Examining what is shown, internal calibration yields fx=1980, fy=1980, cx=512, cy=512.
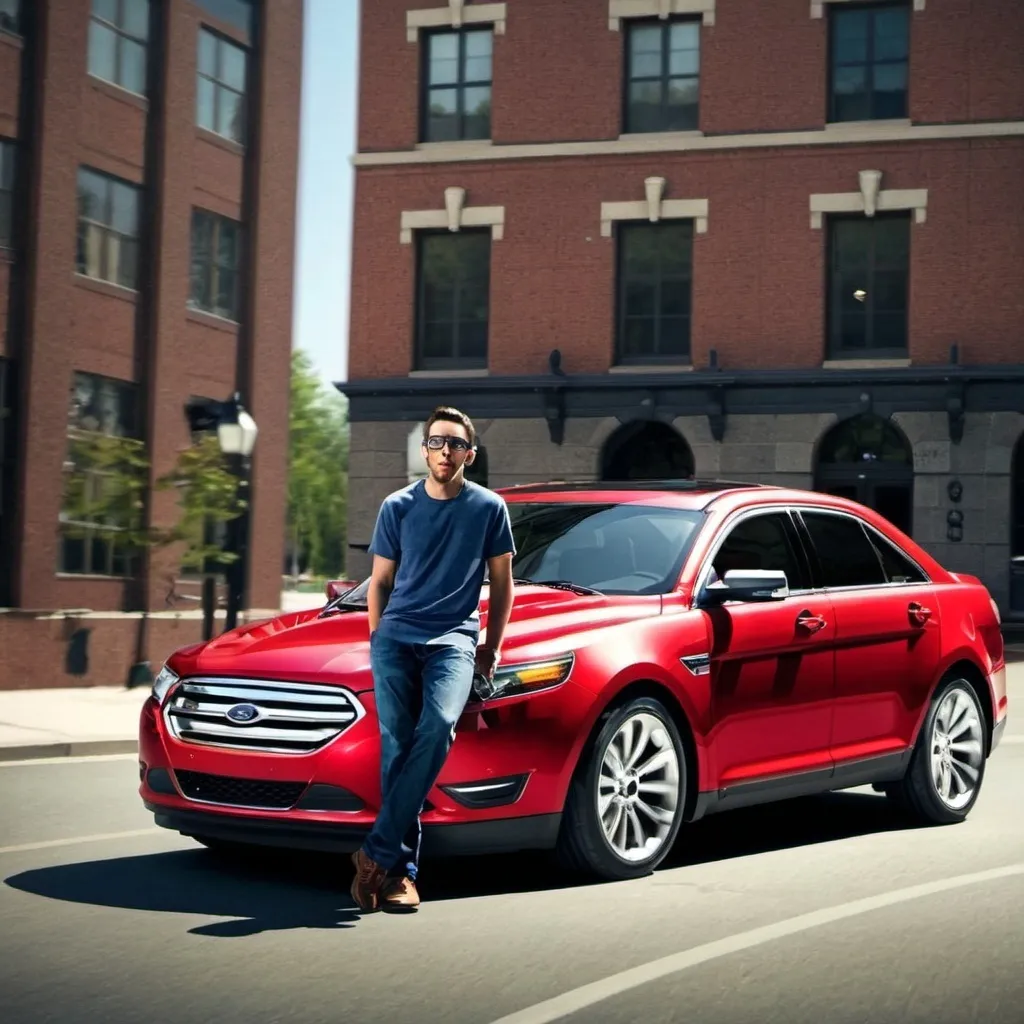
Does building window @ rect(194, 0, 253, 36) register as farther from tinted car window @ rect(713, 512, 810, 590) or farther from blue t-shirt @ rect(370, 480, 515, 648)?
blue t-shirt @ rect(370, 480, 515, 648)

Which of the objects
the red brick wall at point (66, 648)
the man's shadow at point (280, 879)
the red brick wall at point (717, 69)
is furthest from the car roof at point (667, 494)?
the red brick wall at point (717, 69)

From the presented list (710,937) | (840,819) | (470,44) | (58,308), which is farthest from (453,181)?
(710,937)

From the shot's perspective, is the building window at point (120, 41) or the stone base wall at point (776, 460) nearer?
the building window at point (120, 41)

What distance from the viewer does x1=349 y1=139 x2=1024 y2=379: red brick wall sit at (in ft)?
101

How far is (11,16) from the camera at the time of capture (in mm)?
26000

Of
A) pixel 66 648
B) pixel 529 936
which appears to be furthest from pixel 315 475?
pixel 529 936

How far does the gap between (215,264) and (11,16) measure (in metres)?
5.87

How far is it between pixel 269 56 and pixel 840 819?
78.9 feet

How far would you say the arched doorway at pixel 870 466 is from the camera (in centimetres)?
3122

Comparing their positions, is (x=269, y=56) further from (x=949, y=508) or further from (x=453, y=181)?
(x=949, y=508)

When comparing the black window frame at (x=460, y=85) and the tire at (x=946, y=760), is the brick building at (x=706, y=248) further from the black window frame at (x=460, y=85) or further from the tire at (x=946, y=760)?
the tire at (x=946, y=760)

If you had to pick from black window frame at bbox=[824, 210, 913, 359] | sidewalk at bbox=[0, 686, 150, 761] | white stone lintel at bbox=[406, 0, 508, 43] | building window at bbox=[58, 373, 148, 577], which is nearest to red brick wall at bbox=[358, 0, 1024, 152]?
white stone lintel at bbox=[406, 0, 508, 43]

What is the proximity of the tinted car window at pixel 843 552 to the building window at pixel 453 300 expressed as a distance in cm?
2371

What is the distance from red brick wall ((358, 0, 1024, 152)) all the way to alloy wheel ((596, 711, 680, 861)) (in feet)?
81.4
